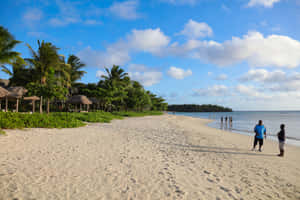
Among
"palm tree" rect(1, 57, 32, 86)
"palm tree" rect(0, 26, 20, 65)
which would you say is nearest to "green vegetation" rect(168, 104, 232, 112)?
"palm tree" rect(1, 57, 32, 86)

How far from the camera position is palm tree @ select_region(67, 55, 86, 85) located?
2858cm

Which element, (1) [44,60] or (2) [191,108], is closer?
(1) [44,60]

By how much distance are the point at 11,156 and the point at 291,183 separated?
24.6 ft

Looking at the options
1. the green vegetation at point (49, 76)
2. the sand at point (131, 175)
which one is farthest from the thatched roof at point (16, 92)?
the sand at point (131, 175)

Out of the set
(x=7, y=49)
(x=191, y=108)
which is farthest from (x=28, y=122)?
(x=191, y=108)

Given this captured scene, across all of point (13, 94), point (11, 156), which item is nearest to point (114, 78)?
point (13, 94)

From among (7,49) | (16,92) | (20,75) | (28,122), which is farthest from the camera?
(20,75)

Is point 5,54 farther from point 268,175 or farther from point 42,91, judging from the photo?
point 268,175

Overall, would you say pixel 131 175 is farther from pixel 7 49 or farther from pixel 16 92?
pixel 16 92

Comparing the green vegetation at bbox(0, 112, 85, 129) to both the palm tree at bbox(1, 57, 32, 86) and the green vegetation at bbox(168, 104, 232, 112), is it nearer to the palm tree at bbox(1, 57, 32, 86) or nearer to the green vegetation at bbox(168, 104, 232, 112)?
the palm tree at bbox(1, 57, 32, 86)

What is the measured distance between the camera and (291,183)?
4.14 meters

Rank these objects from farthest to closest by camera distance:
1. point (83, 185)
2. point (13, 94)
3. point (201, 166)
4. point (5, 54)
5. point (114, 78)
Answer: point (114, 78)
point (13, 94)
point (5, 54)
point (201, 166)
point (83, 185)

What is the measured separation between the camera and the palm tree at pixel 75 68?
1125 inches

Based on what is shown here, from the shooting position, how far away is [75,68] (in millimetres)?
29016
